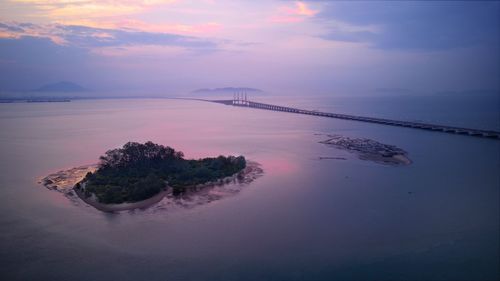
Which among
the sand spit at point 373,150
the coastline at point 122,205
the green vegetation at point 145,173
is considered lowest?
the coastline at point 122,205

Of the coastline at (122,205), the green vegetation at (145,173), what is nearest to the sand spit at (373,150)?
the green vegetation at (145,173)

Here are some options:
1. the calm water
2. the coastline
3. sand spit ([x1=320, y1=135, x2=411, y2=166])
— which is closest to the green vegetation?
the coastline

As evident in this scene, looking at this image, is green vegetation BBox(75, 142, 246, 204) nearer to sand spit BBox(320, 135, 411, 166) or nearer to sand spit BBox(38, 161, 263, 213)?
sand spit BBox(38, 161, 263, 213)

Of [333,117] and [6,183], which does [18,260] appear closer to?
[6,183]

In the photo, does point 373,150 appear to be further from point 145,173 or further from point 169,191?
point 145,173

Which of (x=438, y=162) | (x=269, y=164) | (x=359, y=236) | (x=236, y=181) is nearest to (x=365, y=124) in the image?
(x=438, y=162)

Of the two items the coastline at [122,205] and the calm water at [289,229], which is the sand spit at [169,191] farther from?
the calm water at [289,229]

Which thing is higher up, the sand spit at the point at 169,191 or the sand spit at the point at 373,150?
the sand spit at the point at 373,150

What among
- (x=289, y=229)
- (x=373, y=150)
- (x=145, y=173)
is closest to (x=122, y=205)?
(x=145, y=173)
